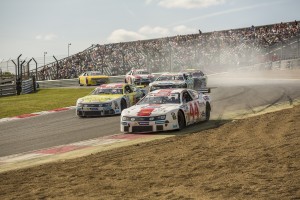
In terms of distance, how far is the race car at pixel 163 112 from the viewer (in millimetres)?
12672

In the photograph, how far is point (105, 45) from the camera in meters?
Answer: 57.0

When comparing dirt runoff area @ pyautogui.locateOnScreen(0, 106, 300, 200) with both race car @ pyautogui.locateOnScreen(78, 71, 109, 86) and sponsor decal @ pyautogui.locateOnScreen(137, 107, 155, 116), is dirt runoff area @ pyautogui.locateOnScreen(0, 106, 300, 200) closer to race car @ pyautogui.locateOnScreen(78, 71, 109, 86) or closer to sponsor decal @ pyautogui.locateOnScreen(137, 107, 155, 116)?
sponsor decal @ pyautogui.locateOnScreen(137, 107, 155, 116)

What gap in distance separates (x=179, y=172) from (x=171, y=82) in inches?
560

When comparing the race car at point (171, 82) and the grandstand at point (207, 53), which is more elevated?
the grandstand at point (207, 53)

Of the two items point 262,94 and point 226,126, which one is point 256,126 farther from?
point 262,94

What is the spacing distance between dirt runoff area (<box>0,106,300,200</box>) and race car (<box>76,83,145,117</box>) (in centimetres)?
631

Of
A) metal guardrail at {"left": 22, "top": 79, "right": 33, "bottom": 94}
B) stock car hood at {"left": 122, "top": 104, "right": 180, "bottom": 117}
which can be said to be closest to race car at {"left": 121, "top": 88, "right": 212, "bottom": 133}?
stock car hood at {"left": 122, "top": 104, "right": 180, "bottom": 117}

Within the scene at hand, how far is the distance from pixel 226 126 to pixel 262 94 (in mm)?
11021

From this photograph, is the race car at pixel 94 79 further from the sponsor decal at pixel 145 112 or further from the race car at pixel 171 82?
the sponsor decal at pixel 145 112

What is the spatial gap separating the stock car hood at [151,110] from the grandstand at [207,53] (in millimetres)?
28237

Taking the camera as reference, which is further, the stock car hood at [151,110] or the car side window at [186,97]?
the car side window at [186,97]

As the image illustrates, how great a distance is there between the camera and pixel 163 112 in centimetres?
1268

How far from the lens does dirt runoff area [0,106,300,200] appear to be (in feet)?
22.2

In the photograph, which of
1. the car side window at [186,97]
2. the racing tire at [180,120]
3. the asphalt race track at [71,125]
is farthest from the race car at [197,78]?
the racing tire at [180,120]
